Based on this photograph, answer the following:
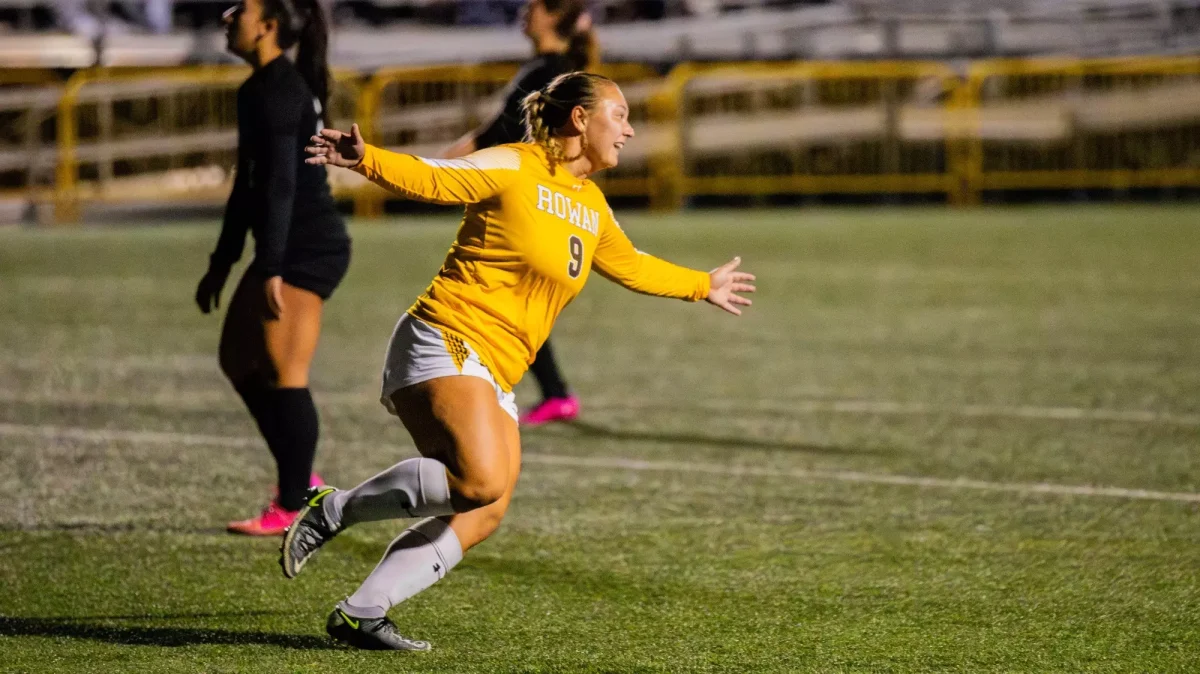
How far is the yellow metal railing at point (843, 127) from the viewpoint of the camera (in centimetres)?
2062

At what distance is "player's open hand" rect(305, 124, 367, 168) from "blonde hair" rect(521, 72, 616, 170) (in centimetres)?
65

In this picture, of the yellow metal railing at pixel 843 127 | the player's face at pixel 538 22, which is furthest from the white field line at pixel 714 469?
the yellow metal railing at pixel 843 127

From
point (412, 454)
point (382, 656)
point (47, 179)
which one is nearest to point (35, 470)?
point (412, 454)

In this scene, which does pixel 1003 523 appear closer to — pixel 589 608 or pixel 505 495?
pixel 589 608

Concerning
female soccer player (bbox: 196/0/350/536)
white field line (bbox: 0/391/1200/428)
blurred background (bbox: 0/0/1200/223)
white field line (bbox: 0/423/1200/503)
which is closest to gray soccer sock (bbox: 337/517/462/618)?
female soccer player (bbox: 196/0/350/536)

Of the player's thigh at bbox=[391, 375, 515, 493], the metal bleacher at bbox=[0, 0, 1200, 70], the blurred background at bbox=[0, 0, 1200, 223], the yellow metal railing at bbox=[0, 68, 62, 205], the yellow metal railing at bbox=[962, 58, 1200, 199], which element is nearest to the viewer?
the player's thigh at bbox=[391, 375, 515, 493]

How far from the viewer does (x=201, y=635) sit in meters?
4.82

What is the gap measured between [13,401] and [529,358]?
5.12 meters

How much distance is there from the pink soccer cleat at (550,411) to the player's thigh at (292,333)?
8.21ft

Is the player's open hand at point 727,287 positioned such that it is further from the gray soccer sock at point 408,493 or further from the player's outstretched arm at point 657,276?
the gray soccer sock at point 408,493

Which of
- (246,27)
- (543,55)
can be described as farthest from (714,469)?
(246,27)

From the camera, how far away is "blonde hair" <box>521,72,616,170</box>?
4691 millimetres

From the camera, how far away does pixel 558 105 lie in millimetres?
4723

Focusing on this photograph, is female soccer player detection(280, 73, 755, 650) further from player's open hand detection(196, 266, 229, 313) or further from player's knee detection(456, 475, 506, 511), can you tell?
player's open hand detection(196, 266, 229, 313)
